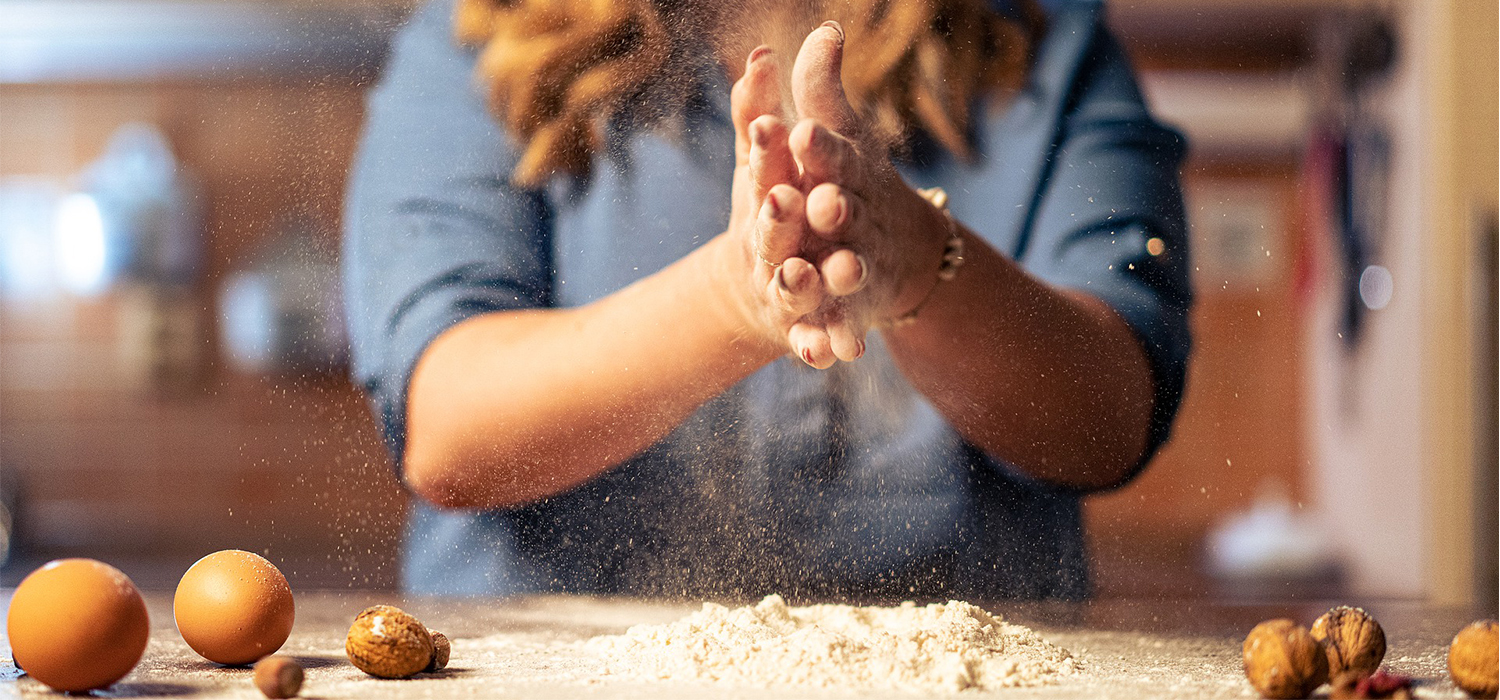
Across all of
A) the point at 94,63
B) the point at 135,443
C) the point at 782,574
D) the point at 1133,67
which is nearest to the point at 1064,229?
the point at 1133,67

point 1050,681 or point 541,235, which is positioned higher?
point 541,235

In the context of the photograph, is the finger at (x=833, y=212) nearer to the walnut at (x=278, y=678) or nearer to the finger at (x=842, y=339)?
the finger at (x=842, y=339)

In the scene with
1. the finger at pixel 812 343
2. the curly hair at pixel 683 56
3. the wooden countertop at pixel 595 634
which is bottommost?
the wooden countertop at pixel 595 634

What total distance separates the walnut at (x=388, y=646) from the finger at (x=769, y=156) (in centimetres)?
24

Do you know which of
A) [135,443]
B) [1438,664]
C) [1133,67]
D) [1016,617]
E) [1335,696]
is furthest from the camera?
[135,443]

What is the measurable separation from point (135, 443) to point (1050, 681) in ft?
5.52

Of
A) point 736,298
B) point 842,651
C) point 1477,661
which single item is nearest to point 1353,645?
point 1477,661

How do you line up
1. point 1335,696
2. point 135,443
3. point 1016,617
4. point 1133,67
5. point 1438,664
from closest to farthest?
point 1335,696, point 1438,664, point 1016,617, point 1133,67, point 135,443

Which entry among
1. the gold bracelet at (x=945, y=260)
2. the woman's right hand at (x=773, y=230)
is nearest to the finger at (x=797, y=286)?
the woman's right hand at (x=773, y=230)

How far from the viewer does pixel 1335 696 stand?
1.49 ft

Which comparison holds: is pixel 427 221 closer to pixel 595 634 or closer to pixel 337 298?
pixel 337 298

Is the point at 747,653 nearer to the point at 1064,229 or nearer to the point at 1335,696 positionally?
the point at 1335,696

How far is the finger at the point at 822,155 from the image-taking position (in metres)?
0.48

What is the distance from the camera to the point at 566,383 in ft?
2.24
